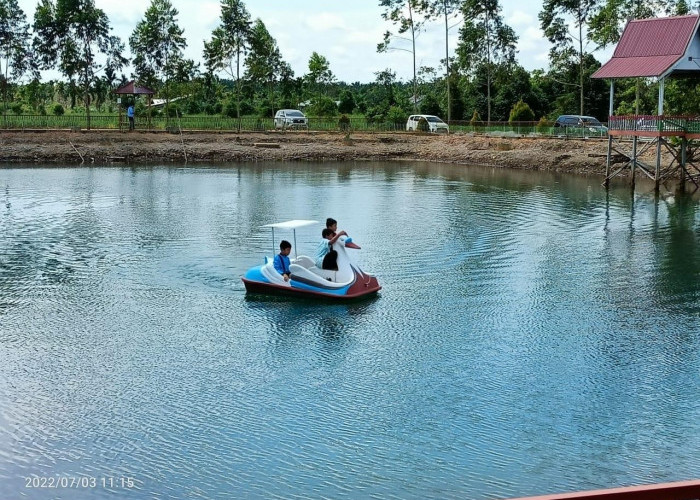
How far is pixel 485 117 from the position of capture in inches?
3068

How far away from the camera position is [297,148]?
65562 mm

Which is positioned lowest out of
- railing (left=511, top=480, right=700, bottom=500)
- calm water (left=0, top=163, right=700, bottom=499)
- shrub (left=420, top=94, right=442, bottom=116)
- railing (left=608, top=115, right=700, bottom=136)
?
calm water (left=0, top=163, right=700, bottom=499)

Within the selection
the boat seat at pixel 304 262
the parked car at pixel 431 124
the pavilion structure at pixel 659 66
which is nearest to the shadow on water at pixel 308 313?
the boat seat at pixel 304 262

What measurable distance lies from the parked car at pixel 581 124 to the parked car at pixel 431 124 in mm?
11154

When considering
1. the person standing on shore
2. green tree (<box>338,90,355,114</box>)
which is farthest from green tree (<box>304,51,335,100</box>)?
the person standing on shore

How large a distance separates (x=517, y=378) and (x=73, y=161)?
1941 inches

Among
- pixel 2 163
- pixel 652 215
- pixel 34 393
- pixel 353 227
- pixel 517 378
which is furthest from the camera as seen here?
pixel 2 163

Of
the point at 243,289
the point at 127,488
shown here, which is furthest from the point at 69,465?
the point at 243,289

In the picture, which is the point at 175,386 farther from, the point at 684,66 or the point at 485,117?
the point at 485,117

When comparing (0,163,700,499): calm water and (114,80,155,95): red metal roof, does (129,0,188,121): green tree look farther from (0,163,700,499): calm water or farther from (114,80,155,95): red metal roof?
(0,163,700,499): calm water

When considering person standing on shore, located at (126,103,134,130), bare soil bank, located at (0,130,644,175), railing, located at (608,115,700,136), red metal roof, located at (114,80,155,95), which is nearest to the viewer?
railing, located at (608,115,700,136)

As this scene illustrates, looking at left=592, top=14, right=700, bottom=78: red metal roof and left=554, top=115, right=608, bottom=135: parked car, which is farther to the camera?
left=554, top=115, right=608, bottom=135: parked car

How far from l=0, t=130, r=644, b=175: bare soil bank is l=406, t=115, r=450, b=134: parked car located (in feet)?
5.42

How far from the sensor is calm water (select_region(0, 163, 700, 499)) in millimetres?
12484
